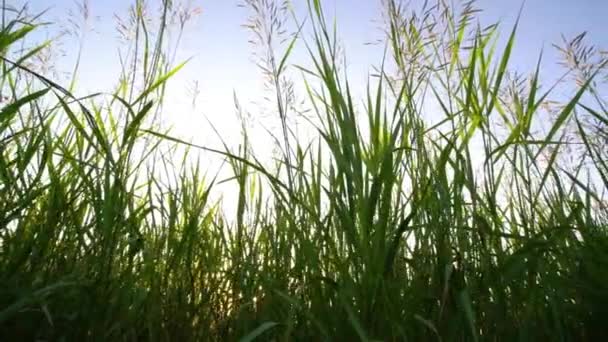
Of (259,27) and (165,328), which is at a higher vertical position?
(259,27)

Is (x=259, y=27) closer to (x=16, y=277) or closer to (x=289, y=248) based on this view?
(x=289, y=248)

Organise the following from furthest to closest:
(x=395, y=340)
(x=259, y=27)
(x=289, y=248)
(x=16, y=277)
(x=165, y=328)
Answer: (x=259, y=27) → (x=289, y=248) → (x=165, y=328) → (x=16, y=277) → (x=395, y=340)

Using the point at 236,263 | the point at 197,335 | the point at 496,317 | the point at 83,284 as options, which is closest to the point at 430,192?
the point at 496,317

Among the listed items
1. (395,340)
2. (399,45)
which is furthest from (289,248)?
(399,45)

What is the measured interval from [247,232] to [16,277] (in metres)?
0.89

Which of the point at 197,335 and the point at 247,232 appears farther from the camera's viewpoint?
the point at 247,232

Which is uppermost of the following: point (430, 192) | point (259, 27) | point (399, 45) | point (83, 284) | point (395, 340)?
point (259, 27)

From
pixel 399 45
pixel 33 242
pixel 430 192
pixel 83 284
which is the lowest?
pixel 83 284

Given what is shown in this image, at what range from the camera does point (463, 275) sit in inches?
50.5

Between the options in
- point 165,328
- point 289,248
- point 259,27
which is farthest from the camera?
point 259,27

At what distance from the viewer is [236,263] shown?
1.72 m

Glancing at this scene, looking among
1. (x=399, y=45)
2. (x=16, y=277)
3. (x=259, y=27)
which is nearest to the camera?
(x=16, y=277)

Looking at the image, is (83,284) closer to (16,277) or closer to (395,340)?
(16,277)

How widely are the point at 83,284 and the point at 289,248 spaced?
69cm
